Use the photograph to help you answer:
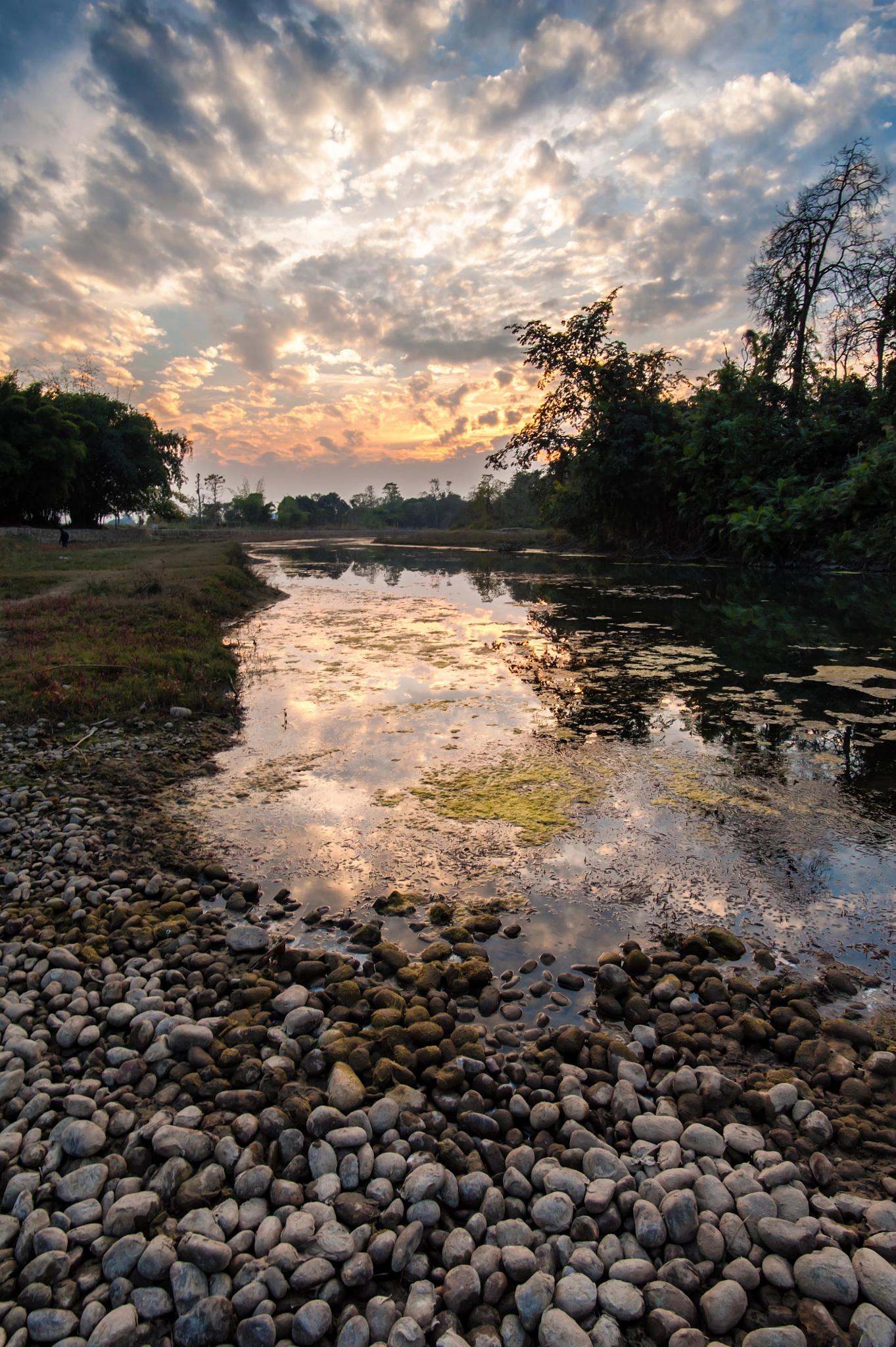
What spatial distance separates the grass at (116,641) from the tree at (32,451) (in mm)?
15672

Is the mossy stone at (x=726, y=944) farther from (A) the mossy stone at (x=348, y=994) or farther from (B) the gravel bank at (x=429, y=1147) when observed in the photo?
(A) the mossy stone at (x=348, y=994)

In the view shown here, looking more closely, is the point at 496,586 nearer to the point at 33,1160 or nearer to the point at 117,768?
the point at 117,768

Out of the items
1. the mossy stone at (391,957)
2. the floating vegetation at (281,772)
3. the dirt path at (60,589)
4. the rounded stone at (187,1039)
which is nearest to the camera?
the rounded stone at (187,1039)

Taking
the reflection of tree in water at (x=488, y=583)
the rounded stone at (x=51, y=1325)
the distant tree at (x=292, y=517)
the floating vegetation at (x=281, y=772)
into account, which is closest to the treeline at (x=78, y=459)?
the reflection of tree in water at (x=488, y=583)

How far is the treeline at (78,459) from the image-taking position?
30.2 m

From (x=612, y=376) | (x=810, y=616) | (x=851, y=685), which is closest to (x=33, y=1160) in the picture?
(x=851, y=685)

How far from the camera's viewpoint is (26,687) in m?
6.61

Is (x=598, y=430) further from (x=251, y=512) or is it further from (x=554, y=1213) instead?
(x=251, y=512)

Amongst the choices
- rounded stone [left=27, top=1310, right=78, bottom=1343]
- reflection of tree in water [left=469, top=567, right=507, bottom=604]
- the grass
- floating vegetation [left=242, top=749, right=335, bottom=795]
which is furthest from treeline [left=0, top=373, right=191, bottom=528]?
rounded stone [left=27, top=1310, right=78, bottom=1343]

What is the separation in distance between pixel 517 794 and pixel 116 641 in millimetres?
6382

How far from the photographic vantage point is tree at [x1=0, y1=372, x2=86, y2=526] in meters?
29.8

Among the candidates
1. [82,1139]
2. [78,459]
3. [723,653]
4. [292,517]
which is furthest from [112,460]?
[292,517]

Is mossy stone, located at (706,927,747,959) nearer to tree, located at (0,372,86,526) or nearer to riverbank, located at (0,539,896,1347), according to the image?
riverbank, located at (0,539,896,1347)

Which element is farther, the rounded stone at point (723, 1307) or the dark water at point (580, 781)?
the dark water at point (580, 781)
